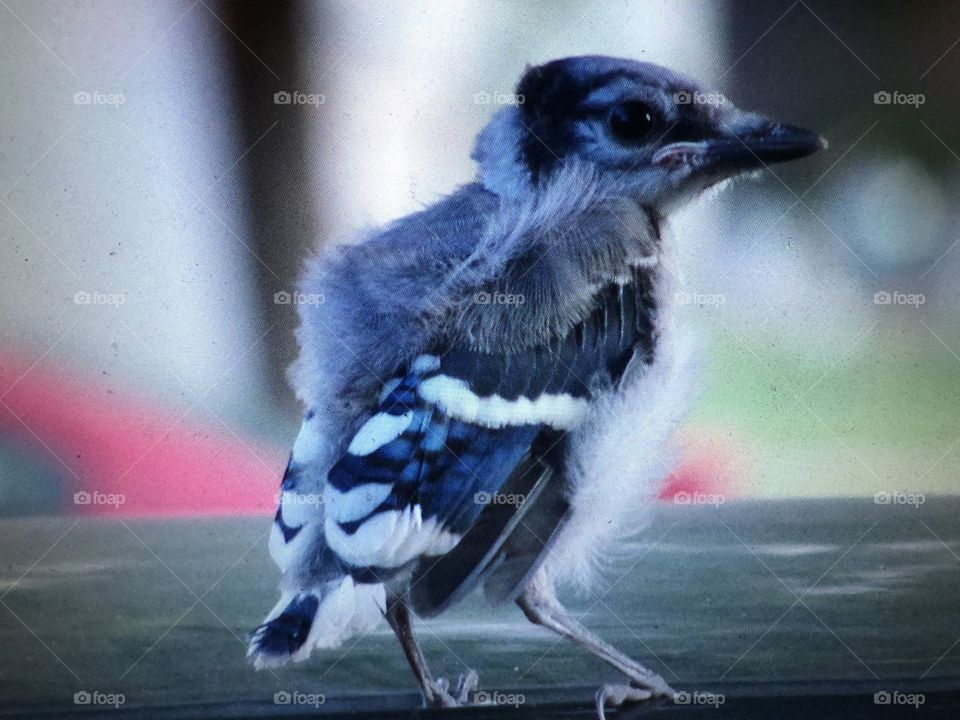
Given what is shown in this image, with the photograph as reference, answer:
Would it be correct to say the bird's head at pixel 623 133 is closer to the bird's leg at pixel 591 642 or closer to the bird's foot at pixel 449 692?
the bird's leg at pixel 591 642

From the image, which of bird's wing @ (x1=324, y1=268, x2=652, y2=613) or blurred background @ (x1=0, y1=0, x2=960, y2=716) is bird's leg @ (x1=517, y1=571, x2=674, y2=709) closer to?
blurred background @ (x1=0, y1=0, x2=960, y2=716)

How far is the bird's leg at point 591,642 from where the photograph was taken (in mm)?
3033

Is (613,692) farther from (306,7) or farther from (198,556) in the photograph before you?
(306,7)

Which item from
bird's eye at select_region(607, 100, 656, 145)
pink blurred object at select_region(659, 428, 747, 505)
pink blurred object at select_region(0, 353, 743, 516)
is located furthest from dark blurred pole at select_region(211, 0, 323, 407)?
pink blurred object at select_region(659, 428, 747, 505)

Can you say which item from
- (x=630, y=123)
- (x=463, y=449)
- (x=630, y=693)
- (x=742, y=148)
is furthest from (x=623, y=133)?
(x=630, y=693)

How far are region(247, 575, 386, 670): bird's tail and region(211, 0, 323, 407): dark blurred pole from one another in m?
0.54

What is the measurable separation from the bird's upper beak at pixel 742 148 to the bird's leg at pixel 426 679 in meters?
1.48

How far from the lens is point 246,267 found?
3053mm

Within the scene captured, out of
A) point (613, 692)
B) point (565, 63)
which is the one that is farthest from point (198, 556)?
point (565, 63)

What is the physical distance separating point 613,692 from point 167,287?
1716 mm

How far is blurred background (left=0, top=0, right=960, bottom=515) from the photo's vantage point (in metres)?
3.03

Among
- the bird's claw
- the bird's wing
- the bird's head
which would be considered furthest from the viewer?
the bird's claw

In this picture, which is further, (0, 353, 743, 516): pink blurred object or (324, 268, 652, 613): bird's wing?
(0, 353, 743, 516): pink blurred object

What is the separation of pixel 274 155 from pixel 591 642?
5.42 ft
